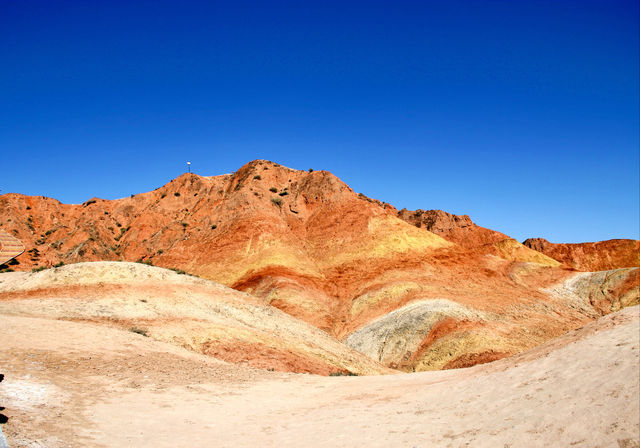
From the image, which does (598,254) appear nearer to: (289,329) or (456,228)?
(456,228)

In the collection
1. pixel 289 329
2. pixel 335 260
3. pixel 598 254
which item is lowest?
pixel 289 329

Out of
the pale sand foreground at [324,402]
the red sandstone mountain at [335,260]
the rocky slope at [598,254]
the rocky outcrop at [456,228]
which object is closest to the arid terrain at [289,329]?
the pale sand foreground at [324,402]

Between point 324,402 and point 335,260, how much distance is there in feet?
124

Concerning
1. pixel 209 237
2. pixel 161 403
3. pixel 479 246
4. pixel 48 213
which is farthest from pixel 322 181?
pixel 161 403

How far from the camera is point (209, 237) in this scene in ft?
185

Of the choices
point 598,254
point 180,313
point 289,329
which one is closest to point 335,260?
point 289,329

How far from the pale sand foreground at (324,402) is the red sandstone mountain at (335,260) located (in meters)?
17.5

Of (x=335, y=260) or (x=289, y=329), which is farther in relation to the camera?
(x=335, y=260)

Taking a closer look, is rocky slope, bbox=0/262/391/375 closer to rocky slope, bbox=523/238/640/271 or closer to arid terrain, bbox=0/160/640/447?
arid terrain, bbox=0/160/640/447

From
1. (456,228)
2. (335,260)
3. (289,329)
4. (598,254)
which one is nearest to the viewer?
(289,329)

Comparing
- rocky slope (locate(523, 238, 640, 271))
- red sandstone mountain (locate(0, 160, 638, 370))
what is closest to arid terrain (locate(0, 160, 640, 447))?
red sandstone mountain (locate(0, 160, 638, 370))

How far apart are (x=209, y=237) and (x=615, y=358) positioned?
5196cm

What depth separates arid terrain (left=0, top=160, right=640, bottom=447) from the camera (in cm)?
898

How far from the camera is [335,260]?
50.8m
